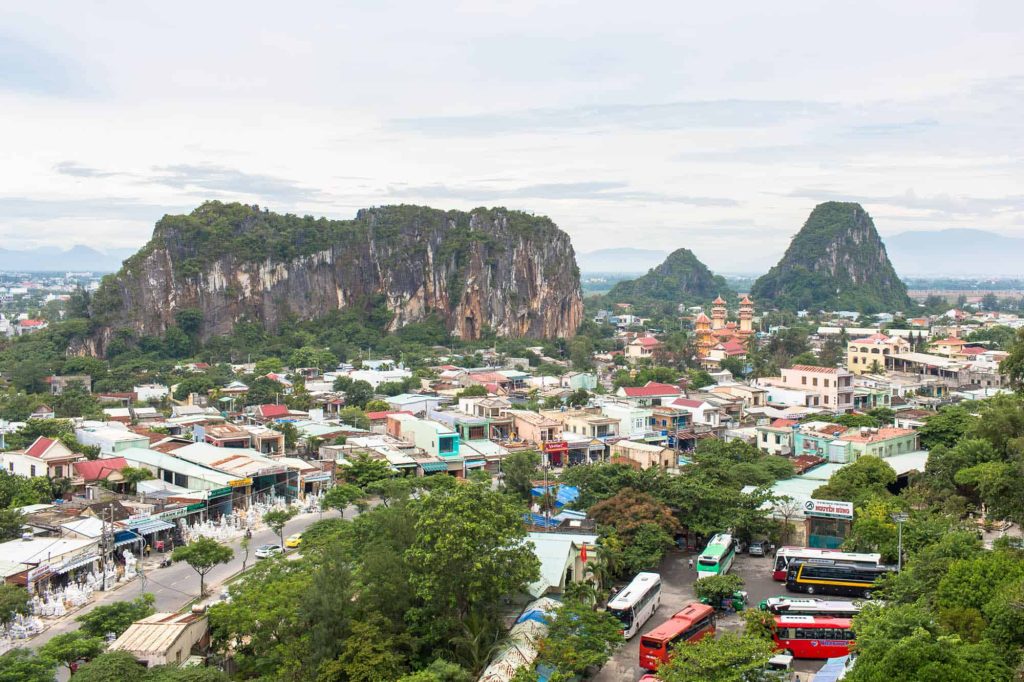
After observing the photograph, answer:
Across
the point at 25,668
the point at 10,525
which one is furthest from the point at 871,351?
the point at 25,668

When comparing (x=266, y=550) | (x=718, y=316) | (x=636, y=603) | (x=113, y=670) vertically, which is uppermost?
(x=718, y=316)

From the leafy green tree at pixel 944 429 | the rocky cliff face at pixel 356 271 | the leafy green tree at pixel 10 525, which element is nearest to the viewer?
the leafy green tree at pixel 10 525

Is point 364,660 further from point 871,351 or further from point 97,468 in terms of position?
point 871,351

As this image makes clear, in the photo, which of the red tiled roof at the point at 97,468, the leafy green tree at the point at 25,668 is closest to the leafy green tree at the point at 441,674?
the leafy green tree at the point at 25,668

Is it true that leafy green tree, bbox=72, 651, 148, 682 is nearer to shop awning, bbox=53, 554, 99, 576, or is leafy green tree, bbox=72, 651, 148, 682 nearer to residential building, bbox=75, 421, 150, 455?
shop awning, bbox=53, 554, 99, 576

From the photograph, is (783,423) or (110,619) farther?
(783,423)

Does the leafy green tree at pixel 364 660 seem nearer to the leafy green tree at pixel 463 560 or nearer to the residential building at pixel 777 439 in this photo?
the leafy green tree at pixel 463 560
